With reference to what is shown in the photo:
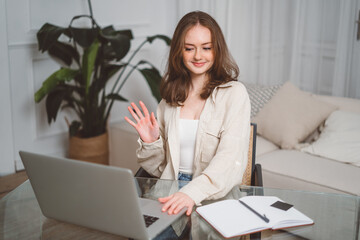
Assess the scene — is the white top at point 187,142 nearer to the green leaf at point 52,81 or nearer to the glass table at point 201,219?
the glass table at point 201,219

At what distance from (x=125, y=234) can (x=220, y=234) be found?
0.91 feet

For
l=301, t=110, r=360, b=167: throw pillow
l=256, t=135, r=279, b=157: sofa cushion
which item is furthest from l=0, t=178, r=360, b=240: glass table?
l=256, t=135, r=279, b=157: sofa cushion

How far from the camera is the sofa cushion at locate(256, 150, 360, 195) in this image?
2301mm

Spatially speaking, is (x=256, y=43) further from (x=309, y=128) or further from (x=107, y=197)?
(x=107, y=197)

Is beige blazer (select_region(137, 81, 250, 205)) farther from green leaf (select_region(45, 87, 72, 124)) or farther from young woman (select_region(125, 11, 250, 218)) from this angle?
green leaf (select_region(45, 87, 72, 124))

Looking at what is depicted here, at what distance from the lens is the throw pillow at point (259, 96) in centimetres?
308

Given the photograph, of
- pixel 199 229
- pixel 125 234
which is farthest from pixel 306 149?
pixel 125 234

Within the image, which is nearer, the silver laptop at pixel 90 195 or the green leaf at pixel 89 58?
the silver laptop at pixel 90 195

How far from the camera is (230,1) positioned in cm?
342

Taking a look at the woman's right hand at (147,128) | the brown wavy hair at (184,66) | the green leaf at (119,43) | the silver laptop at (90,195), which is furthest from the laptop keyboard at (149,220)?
the green leaf at (119,43)

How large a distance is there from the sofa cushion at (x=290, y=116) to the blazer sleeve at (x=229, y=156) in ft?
3.47

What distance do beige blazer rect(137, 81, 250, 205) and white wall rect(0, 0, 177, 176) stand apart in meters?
1.42

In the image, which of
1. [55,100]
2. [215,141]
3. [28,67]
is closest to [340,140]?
[215,141]

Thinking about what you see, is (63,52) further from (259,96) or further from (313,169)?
(313,169)
